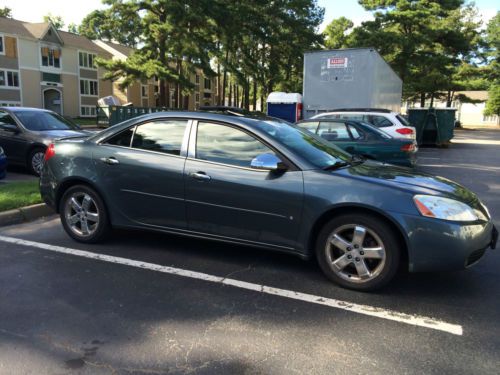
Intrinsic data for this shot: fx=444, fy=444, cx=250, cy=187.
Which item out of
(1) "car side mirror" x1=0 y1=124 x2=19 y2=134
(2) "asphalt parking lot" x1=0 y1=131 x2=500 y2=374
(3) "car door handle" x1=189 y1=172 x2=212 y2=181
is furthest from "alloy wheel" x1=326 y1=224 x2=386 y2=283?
(1) "car side mirror" x1=0 y1=124 x2=19 y2=134

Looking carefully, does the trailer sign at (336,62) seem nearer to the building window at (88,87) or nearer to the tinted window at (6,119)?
the tinted window at (6,119)

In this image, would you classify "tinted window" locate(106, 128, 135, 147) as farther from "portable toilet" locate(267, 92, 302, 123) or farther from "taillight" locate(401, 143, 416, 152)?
"portable toilet" locate(267, 92, 302, 123)

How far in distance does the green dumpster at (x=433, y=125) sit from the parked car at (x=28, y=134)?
16.6 meters

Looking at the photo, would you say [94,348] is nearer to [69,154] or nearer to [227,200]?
[227,200]

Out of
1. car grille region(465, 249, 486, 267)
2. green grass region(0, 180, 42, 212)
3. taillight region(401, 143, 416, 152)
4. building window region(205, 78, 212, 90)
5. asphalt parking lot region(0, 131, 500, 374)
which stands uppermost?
building window region(205, 78, 212, 90)

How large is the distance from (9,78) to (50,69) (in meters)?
4.93

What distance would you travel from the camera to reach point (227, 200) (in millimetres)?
4141

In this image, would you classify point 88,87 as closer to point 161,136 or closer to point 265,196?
point 161,136

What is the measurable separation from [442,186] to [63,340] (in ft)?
11.0

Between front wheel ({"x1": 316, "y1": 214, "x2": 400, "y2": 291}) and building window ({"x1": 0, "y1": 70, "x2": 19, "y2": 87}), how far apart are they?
1675 inches

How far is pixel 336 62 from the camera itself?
594 inches

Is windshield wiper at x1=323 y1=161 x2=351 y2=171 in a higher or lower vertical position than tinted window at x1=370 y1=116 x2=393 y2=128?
lower

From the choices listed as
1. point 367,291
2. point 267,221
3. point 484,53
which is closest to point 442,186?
point 367,291

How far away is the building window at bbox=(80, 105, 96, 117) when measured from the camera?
47.5 m
